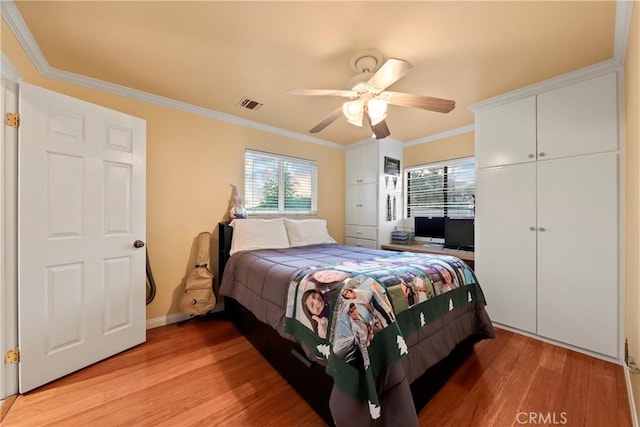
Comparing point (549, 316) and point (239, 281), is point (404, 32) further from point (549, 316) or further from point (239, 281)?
point (549, 316)

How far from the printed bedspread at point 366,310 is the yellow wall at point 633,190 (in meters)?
0.86

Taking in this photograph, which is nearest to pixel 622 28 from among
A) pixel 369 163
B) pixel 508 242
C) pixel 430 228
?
pixel 508 242

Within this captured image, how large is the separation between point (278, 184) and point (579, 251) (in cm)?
321

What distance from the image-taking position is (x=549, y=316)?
2289 millimetres

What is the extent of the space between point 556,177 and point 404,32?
6.07ft

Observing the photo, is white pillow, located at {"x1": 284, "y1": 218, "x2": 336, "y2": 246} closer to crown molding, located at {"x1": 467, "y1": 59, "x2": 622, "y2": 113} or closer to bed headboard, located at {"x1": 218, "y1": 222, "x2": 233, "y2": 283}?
bed headboard, located at {"x1": 218, "y1": 222, "x2": 233, "y2": 283}

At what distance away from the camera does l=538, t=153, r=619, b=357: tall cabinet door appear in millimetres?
2006

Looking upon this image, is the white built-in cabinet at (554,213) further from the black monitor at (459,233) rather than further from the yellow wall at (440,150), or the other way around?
the yellow wall at (440,150)

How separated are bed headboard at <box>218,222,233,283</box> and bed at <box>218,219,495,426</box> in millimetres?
288

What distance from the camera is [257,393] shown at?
1665mm

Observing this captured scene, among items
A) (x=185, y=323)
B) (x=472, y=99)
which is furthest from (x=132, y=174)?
(x=472, y=99)

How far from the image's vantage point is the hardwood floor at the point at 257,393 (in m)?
1.45

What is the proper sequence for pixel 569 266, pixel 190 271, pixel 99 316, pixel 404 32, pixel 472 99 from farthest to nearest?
pixel 190 271 → pixel 472 99 → pixel 569 266 → pixel 99 316 → pixel 404 32

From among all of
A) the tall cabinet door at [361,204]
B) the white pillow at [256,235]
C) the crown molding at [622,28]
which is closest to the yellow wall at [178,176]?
the white pillow at [256,235]
